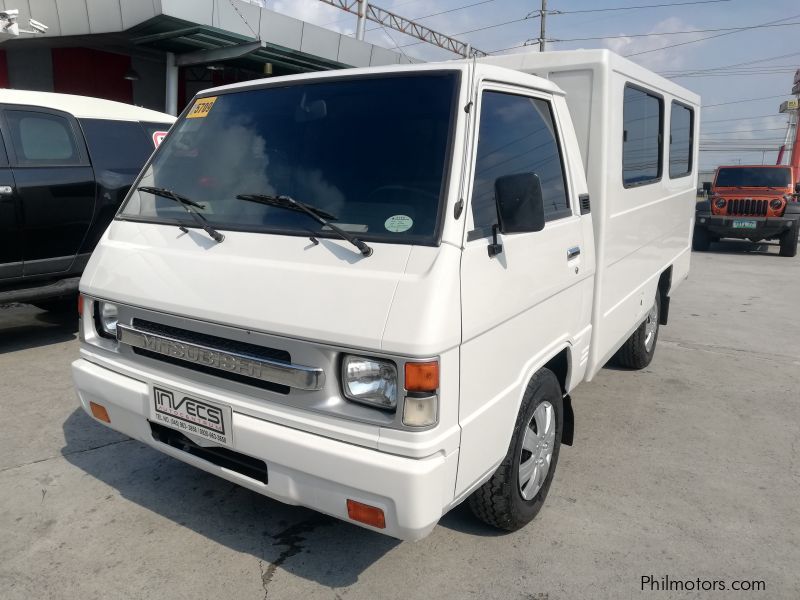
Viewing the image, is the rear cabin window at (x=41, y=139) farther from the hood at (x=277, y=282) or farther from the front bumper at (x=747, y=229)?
the front bumper at (x=747, y=229)

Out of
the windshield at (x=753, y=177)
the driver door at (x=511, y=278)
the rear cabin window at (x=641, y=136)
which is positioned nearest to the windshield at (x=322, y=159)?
the driver door at (x=511, y=278)

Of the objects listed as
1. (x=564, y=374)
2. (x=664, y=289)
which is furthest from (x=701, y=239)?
(x=564, y=374)

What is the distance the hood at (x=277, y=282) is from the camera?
2.20m

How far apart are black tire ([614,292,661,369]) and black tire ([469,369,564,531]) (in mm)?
2443

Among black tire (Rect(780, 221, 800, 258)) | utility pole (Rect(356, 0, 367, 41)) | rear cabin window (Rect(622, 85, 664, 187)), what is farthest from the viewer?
utility pole (Rect(356, 0, 367, 41))

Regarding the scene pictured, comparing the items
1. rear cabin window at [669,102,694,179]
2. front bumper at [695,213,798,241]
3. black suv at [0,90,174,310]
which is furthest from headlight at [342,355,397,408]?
front bumper at [695,213,798,241]

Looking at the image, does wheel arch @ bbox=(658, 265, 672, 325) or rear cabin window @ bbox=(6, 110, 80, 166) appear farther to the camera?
wheel arch @ bbox=(658, 265, 672, 325)

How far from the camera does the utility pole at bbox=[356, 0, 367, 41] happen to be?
22031 millimetres

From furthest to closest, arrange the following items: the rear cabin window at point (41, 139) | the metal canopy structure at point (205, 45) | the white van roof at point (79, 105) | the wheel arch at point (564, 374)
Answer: the metal canopy structure at point (205, 45) < the white van roof at point (79, 105) < the rear cabin window at point (41, 139) < the wheel arch at point (564, 374)

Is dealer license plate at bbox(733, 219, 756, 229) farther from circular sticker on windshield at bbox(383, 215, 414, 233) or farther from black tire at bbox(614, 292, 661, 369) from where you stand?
circular sticker on windshield at bbox(383, 215, 414, 233)

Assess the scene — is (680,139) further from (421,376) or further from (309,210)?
(421,376)

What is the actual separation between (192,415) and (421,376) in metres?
1.00

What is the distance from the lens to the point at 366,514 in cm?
221

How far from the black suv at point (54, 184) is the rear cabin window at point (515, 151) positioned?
4164mm
